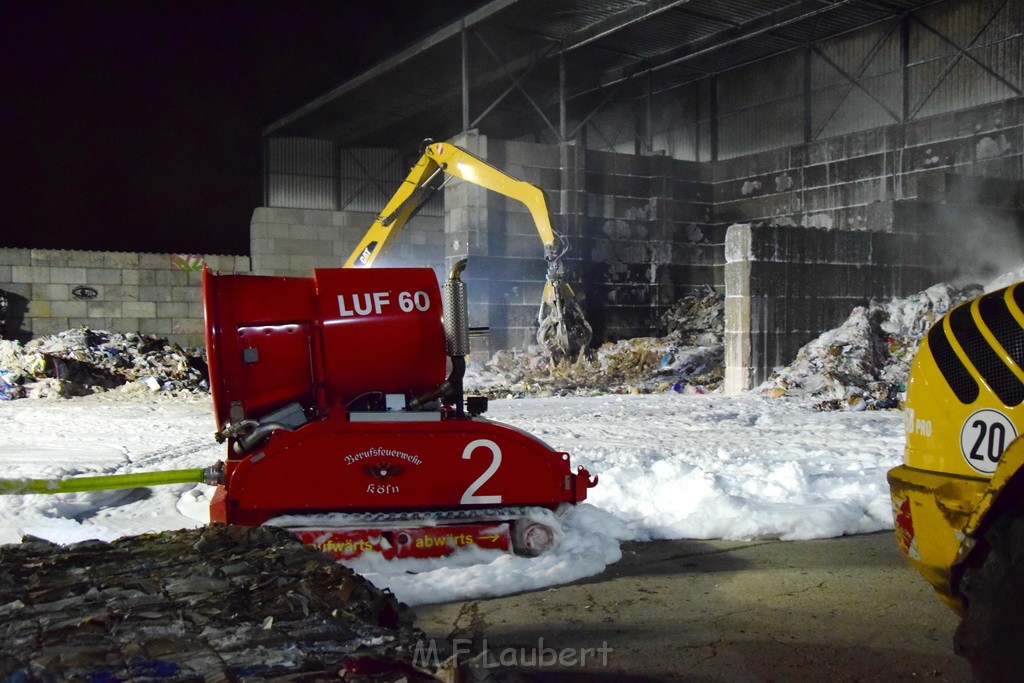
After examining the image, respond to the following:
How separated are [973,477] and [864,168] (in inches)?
625

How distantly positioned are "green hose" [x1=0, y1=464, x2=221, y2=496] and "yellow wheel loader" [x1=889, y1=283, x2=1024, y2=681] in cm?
331

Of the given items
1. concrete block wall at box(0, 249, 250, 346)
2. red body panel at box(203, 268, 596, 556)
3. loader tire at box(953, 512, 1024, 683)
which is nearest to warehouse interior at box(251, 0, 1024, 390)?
concrete block wall at box(0, 249, 250, 346)

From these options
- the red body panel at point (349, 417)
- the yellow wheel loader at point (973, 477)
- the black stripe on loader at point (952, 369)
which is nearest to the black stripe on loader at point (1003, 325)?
the yellow wheel loader at point (973, 477)

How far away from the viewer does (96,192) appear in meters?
24.3

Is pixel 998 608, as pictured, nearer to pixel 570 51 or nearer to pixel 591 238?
pixel 591 238

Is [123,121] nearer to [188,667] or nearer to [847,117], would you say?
[847,117]

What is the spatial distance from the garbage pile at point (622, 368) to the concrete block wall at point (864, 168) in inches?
118

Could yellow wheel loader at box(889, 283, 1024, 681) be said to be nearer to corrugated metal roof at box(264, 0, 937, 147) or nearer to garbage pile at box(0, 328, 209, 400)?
corrugated metal roof at box(264, 0, 937, 147)

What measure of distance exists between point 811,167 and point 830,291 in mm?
5547

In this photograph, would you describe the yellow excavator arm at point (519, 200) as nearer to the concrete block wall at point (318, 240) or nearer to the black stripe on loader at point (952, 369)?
the concrete block wall at point (318, 240)

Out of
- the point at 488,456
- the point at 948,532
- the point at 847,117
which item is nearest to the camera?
the point at 948,532

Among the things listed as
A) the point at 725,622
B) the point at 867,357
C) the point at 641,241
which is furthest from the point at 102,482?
the point at 641,241

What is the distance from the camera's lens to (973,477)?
2445 millimetres

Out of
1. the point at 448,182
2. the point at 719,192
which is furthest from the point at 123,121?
the point at 719,192
